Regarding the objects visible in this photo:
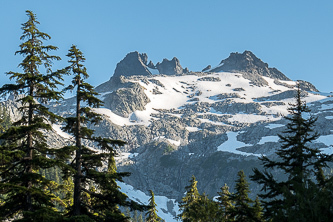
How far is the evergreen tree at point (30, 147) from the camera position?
1548 centimetres

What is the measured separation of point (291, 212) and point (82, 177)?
33.5 ft

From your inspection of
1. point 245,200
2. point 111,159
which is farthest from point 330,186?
point 245,200

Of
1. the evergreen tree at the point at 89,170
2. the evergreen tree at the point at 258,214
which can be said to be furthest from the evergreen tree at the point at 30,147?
the evergreen tree at the point at 258,214

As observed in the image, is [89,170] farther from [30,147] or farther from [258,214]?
[258,214]

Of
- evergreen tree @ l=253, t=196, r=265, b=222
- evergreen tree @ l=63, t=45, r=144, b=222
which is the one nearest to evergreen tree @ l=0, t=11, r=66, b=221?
evergreen tree @ l=63, t=45, r=144, b=222

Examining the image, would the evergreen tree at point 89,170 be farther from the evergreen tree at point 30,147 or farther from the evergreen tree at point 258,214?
the evergreen tree at point 258,214

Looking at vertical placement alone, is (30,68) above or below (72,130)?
above

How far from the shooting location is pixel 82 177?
17.7 meters

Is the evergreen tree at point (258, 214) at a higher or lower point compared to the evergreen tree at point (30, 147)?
lower

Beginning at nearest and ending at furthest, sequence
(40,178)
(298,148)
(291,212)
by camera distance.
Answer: (291,212)
(40,178)
(298,148)

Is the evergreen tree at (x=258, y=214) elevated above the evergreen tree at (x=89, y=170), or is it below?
below

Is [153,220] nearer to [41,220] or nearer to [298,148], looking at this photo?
[298,148]

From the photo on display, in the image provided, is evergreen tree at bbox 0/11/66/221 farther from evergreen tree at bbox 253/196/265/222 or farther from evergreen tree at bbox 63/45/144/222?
evergreen tree at bbox 253/196/265/222

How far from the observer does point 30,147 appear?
1667 centimetres
